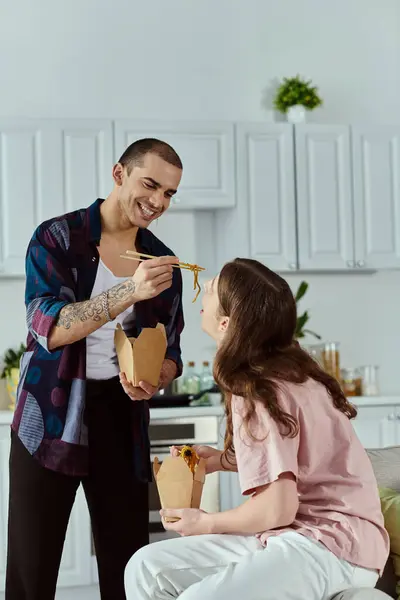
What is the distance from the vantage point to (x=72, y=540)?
12.3ft

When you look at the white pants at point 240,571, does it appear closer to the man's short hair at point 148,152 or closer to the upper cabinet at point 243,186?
the man's short hair at point 148,152

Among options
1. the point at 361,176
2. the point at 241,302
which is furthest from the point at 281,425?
the point at 361,176

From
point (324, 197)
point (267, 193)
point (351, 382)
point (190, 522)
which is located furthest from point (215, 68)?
point (190, 522)

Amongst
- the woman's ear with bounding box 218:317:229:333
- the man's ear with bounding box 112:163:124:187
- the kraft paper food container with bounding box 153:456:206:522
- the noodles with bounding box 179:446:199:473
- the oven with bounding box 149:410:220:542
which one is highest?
the man's ear with bounding box 112:163:124:187

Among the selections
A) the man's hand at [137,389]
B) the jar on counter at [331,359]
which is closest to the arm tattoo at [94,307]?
the man's hand at [137,389]

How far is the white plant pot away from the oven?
1.58m

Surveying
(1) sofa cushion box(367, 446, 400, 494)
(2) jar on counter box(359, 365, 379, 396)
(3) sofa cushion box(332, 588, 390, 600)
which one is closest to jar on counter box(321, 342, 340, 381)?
(2) jar on counter box(359, 365, 379, 396)

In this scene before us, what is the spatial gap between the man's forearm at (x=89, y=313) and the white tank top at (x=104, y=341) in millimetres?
145

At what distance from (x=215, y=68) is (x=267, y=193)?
0.84m

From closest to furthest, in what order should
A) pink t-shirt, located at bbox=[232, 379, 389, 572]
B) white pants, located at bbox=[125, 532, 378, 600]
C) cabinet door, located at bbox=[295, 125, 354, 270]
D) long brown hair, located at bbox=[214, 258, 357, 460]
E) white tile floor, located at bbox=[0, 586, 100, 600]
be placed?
white pants, located at bbox=[125, 532, 378, 600]
pink t-shirt, located at bbox=[232, 379, 389, 572]
long brown hair, located at bbox=[214, 258, 357, 460]
white tile floor, located at bbox=[0, 586, 100, 600]
cabinet door, located at bbox=[295, 125, 354, 270]

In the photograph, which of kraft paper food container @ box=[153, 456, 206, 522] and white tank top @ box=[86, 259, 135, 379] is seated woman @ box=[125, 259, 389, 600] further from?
white tank top @ box=[86, 259, 135, 379]

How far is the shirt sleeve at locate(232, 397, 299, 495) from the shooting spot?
5.55 ft

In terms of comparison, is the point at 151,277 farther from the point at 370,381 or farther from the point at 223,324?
the point at 370,381

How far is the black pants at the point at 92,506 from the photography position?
2215 mm
